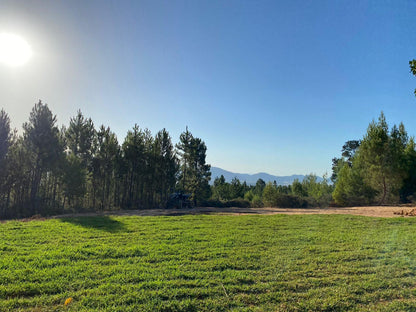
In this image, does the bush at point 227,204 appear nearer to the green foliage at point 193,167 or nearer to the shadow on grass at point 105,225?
the green foliage at point 193,167

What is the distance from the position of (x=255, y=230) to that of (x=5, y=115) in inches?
840

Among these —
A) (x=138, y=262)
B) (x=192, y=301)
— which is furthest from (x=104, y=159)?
(x=192, y=301)

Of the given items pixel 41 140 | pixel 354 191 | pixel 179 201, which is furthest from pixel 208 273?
pixel 354 191

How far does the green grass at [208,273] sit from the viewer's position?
11.6 feet

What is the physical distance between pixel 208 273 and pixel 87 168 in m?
24.6

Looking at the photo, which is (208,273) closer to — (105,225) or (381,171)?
(105,225)

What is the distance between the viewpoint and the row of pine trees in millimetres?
20359

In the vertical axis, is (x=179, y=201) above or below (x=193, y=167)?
below

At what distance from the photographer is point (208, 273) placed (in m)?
4.59

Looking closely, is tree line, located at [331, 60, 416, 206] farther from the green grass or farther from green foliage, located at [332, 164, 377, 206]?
the green grass

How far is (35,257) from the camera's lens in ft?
18.1

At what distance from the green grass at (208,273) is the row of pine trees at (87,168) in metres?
15.5

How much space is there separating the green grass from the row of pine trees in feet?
50.8

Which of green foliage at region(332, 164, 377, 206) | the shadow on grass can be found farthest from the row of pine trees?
green foliage at region(332, 164, 377, 206)
